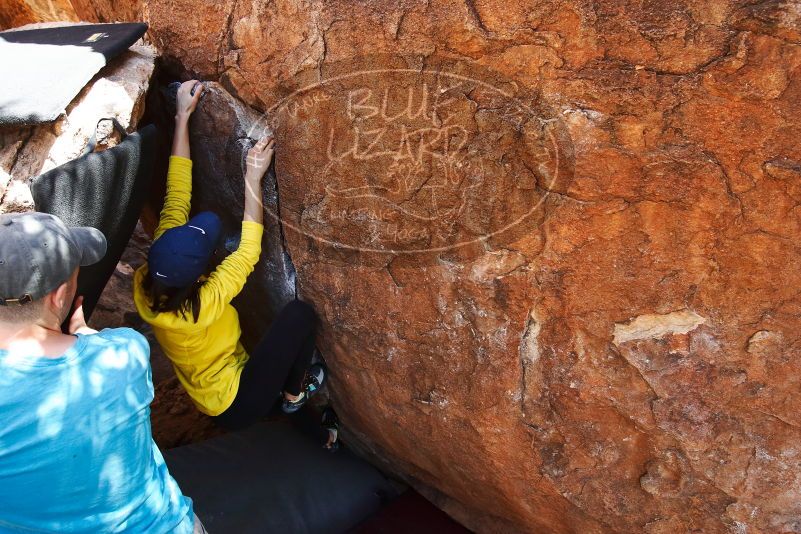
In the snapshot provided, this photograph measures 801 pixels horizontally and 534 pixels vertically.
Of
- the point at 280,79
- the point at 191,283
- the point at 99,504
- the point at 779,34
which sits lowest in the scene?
the point at 99,504

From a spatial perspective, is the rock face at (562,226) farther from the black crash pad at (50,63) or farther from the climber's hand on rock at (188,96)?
the black crash pad at (50,63)

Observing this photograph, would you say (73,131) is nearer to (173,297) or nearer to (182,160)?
(182,160)

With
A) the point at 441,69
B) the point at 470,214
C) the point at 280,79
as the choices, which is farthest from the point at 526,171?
the point at 280,79

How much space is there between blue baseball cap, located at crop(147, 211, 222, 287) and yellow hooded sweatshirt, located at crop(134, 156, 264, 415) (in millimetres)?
127

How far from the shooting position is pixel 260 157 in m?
2.18

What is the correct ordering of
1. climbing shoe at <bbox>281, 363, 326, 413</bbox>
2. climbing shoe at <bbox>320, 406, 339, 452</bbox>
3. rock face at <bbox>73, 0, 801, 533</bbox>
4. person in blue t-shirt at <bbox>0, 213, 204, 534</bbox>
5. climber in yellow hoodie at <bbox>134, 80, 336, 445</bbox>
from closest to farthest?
person in blue t-shirt at <bbox>0, 213, 204, 534</bbox>
rock face at <bbox>73, 0, 801, 533</bbox>
climber in yellow hoodie at <bbox>134, 80, 336, 445</bbox>
climbing shoe at <bbox>281, 363, 326, 413</bbox>
climbing shoe at <bbox>320, 406, 339, 452</bbox>

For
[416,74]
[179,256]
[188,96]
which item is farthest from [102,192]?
[416,74]

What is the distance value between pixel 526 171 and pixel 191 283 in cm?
102

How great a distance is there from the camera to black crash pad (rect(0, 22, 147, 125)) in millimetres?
1868

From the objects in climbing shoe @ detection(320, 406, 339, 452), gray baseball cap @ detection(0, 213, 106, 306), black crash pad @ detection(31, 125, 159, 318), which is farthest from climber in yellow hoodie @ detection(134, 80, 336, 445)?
gray baseball cap @ detection(0, 213, 106, 306)

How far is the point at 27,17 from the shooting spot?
4.25m

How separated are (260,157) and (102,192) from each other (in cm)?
50

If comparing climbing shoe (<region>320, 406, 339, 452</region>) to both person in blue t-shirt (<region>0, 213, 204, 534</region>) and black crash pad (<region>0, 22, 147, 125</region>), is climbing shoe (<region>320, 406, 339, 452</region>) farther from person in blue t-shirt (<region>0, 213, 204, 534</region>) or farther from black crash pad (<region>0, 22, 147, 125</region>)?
black crash pad (<region>0, 22, 147, 125</region>)

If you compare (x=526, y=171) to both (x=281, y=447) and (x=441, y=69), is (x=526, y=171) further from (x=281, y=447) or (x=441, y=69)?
(x=281, y=447)
